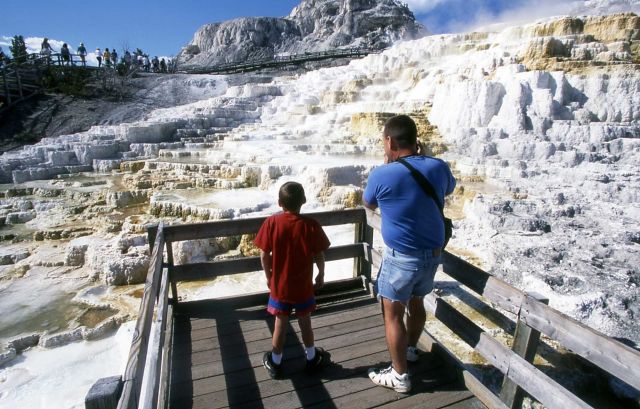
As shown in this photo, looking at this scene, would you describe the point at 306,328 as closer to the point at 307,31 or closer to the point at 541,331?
the point at 541,331

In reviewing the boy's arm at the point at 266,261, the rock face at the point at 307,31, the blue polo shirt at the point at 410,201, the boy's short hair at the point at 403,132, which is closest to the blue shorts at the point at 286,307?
the boy's arm at the point at 266,261

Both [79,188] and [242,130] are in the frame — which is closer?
[79,188]

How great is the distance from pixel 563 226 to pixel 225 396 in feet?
17.6

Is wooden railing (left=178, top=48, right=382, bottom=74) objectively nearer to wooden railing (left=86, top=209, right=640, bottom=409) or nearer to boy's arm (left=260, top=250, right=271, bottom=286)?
wooden railing (left=86, top=209, right=640, bottom=409)

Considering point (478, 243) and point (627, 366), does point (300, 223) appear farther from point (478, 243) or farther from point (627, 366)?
point (478, 243)

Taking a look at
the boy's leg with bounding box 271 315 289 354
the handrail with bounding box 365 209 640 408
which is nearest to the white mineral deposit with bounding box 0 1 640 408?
the handrail with bounding box 365 209 640 408

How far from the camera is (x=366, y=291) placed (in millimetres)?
3340

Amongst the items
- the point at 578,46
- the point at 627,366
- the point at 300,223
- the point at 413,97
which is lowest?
the point at 627,366

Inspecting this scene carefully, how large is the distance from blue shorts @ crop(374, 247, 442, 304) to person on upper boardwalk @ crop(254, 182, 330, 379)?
0.39 meters

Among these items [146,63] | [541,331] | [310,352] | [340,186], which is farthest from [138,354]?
[146,63]

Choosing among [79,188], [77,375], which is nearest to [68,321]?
[77,375]

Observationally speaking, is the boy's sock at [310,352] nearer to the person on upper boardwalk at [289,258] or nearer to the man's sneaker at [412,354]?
the person on upper boardwalk at [289,258]

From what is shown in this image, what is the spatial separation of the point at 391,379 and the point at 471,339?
52 centimetres

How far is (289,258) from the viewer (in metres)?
2.17
